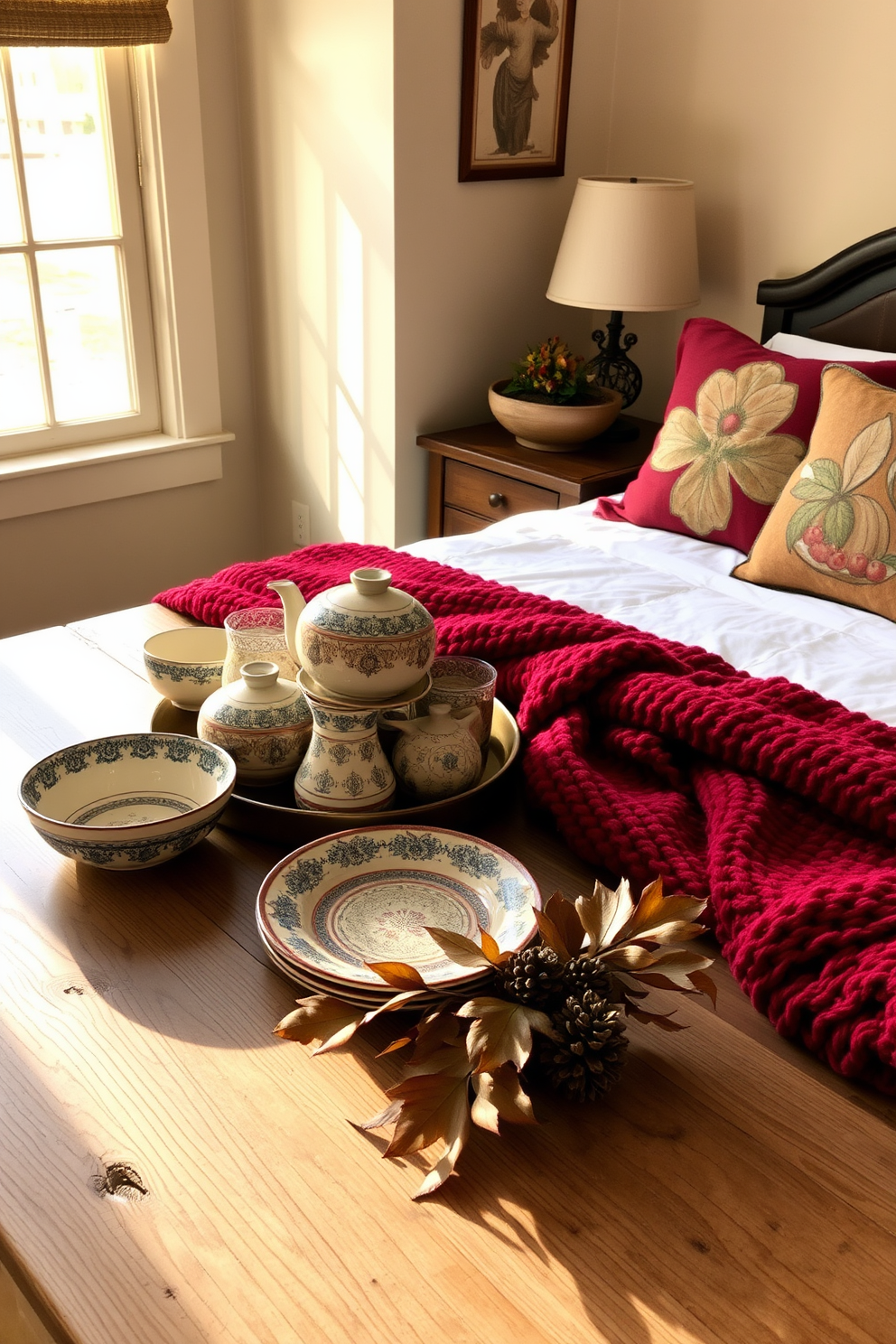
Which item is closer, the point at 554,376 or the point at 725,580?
the point at 725,580

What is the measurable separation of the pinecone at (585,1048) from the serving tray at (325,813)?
0.32 m

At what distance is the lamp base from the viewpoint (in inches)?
110

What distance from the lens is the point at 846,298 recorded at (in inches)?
95.7

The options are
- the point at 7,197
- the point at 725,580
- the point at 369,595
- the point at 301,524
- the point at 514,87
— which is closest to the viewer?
the point at 369,595

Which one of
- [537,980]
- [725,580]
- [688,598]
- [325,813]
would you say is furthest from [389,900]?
[725,580]

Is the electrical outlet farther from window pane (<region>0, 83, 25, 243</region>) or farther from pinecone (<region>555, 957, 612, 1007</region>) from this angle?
pinecone (<region>555, 957, 612, 1007</region>)

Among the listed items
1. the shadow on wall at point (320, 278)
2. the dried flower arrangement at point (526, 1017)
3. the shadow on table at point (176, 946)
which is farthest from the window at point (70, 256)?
the dried flower arrangement at point (526, 1017)

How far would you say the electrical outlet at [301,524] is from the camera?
3184 millimetres

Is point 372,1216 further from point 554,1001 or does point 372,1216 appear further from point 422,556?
point 422,556

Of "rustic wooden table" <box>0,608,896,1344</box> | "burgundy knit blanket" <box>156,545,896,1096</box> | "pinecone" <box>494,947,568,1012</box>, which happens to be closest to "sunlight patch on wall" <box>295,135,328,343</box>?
"burgundy knit blanket" <box>156,545,896,1096</box>

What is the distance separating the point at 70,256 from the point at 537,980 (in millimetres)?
2444

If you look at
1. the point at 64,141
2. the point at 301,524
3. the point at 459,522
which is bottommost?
the point at 301,524

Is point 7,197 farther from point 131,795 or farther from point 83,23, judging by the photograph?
point 131,795

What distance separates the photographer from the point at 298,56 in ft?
8.85
